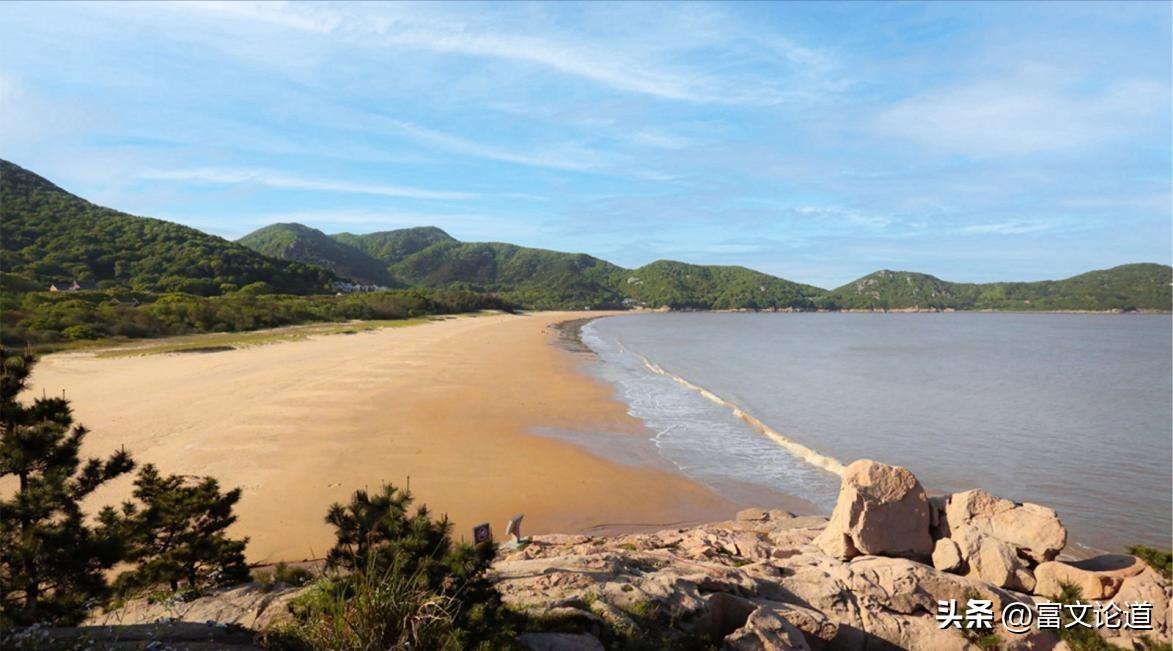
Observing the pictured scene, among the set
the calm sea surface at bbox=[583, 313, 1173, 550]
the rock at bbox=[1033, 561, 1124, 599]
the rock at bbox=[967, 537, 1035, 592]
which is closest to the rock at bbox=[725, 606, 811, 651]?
the rock at bbox=[967, 537, 1035, 592]

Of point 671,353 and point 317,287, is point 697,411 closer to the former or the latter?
point 671,353

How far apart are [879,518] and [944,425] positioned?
1496 centimetres

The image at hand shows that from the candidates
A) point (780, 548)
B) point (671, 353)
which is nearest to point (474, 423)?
point (780, 548)

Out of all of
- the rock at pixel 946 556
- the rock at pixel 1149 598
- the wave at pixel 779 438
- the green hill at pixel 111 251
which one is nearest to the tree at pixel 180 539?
the rock at pixel 946 556

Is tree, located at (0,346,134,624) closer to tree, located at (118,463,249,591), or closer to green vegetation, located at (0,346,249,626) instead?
green vegetation, located at (0,346,249,626)

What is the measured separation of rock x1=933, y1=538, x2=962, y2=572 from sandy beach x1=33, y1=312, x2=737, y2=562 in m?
4.25

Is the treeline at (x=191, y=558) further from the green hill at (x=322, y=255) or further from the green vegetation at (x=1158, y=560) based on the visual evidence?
the green hill at (x=322, y=255)

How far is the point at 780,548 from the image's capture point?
9.00m

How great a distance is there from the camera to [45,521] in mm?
5906

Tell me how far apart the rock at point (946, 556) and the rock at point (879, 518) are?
25 cm

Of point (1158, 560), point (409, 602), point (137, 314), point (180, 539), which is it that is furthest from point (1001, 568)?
point (137, 314)

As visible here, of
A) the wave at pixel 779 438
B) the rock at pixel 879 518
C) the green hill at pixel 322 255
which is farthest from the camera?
the green hill at pixel 322 255

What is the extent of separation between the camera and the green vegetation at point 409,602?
13.1 feet

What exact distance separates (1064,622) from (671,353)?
40.6 meters
